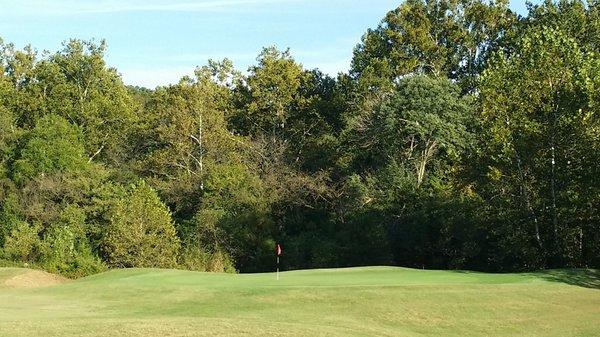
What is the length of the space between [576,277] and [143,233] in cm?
2667

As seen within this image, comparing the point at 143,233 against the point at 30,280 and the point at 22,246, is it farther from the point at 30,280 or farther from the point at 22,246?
the point at 22,246

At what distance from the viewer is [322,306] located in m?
19.0

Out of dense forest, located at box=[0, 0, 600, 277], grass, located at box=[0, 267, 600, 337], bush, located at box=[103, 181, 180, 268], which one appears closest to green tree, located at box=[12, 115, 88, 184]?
dense forest, located at box=[0, 0, 600, 277]

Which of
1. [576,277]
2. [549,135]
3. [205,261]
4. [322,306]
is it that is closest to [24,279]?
[205,261]

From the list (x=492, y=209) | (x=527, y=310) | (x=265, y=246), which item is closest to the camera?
(x=527, y=310)

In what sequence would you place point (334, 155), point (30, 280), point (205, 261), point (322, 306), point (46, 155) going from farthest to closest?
point (334, 155)
point (46, 155)
point (205, 261)
point (30, 280)
point (322, 306)

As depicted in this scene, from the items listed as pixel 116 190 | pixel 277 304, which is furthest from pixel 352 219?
pixel 277 304

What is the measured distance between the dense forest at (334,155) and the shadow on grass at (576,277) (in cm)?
631

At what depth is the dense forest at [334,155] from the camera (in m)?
32.0

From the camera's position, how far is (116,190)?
49125 mm

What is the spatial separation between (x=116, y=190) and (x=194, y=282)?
87.6ft

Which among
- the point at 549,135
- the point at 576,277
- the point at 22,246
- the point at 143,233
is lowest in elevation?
the point at 576,277

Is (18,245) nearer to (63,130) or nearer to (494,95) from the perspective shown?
(63,130)

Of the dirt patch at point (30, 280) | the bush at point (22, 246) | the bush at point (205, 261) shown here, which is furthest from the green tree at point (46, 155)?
the dirt patch at point (30, 280)
